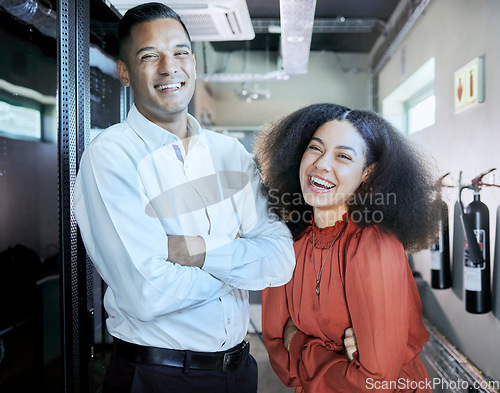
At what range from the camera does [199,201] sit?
4.48ft

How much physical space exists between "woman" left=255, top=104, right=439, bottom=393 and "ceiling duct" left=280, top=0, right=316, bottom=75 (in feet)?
4.04

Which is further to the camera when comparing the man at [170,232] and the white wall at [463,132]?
the white wall at [463,132]

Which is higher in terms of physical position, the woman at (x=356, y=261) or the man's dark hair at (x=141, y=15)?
the man's dark hair at (x=141, y=15)

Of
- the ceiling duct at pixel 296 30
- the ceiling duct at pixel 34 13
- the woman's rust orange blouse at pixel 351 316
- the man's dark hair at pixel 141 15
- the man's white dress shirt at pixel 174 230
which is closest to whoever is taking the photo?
the man's white dress shirt at pixel 174 230

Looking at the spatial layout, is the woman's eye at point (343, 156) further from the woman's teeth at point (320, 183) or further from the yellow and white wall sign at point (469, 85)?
the yellow and white wall sign at point (469, 85)

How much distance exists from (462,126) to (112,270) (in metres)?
2.31

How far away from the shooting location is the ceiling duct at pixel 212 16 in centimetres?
202

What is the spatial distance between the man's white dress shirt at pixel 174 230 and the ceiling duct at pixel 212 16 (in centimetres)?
88

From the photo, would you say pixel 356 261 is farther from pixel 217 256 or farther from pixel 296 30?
pixel 296 30

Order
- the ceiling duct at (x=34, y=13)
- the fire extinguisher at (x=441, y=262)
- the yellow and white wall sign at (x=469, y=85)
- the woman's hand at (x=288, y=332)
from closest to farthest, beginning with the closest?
1. the woman's hand at (x=288, y=332)
2. the ceiling duct at (x=34, y=13)
3. the yellow and white wall sign at (x=469, y=85)
4. the fire extinguisher at (x=441, y=262)

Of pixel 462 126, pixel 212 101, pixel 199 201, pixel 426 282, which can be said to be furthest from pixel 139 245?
pixel 212 101

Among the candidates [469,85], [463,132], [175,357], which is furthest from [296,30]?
[175,357]

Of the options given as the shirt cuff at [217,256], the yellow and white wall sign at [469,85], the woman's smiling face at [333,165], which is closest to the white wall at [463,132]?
the yellow and white wall sign at [469,85]

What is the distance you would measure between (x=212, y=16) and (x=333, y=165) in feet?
4.20
